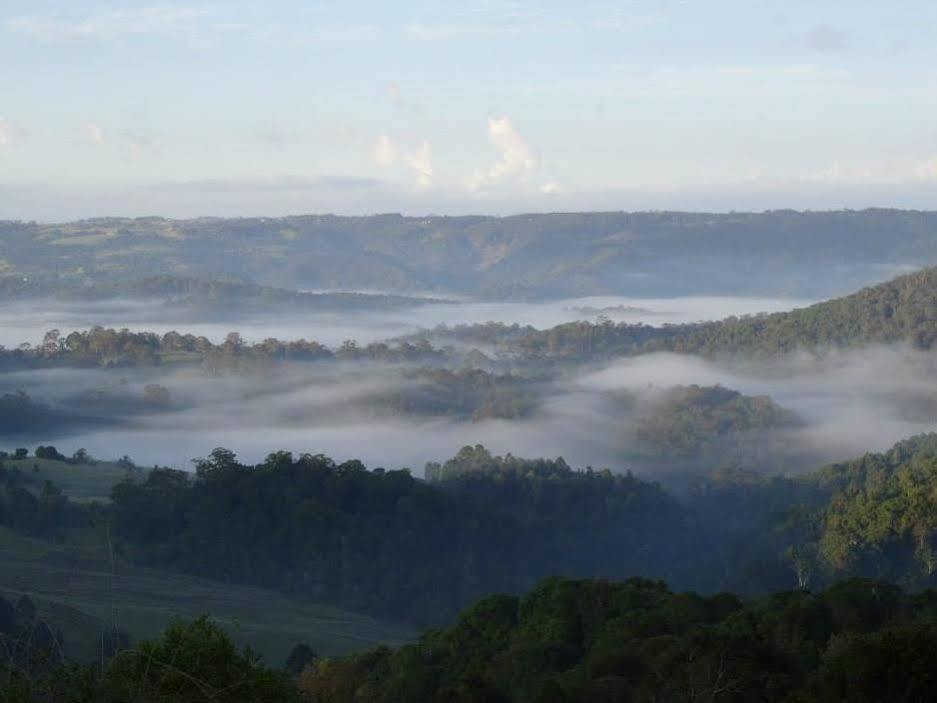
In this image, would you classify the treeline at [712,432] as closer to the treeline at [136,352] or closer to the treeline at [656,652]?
the treeline at [136,352]

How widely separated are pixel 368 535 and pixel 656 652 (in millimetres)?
37998

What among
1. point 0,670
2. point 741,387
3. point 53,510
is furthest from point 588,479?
point 0,670

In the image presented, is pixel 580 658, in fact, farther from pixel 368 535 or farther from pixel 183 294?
pixel 183 294

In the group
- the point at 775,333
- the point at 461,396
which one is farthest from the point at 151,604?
the point at 775,333

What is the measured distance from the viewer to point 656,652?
21891 mm

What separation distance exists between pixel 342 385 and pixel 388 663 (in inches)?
3499

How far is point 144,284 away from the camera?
176 meters

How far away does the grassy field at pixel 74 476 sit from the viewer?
61.0 m

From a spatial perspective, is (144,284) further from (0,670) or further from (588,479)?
(0,670)

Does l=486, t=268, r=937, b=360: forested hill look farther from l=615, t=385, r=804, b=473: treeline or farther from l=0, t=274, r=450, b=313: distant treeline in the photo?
l=0, t=274, r=450, b=313: distant treeline

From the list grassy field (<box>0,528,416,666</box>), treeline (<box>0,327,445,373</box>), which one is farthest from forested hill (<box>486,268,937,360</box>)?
grassy field (<box>0,528,416,666</box>)

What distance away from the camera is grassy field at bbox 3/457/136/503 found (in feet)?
200

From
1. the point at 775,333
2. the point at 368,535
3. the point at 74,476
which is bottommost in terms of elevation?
the point at 368,535

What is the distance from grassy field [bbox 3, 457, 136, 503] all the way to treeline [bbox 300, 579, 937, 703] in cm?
3283
